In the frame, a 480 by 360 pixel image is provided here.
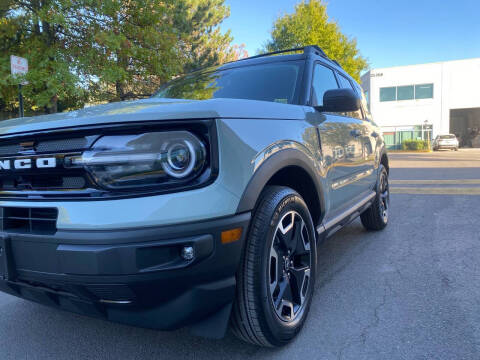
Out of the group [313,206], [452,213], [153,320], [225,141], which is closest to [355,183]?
[313,206]

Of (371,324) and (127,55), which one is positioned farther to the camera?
(127,55)

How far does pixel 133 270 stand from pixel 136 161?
433mm

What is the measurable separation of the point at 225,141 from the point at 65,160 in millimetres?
675

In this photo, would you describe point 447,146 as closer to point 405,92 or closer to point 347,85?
point 405,92

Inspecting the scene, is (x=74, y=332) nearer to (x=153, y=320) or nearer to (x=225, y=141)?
(x=153, y=320)

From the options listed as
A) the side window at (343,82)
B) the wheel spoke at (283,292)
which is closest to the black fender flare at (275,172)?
the wheel spoke at (283,292)

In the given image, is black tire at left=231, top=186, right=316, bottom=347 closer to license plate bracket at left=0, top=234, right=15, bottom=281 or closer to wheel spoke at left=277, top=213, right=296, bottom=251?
wheel spoke at left=277, top=213, right=296, bottom=251

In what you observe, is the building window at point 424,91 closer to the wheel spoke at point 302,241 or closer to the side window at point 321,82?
the side window at point 321,82

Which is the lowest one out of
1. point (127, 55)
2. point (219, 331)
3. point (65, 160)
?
point (219, 331)

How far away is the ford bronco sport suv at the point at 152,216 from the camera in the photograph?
139 centimetres

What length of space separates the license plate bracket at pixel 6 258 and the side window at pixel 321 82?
2.08m

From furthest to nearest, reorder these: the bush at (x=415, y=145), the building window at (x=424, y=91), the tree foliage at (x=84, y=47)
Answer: the building window at (x=424, y=91) < the bush at (x=415, y=145) < the tree foliage at (x=84, y=47)

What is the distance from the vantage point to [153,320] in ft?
4.91

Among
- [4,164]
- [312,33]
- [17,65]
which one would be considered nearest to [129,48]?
[17,65]
